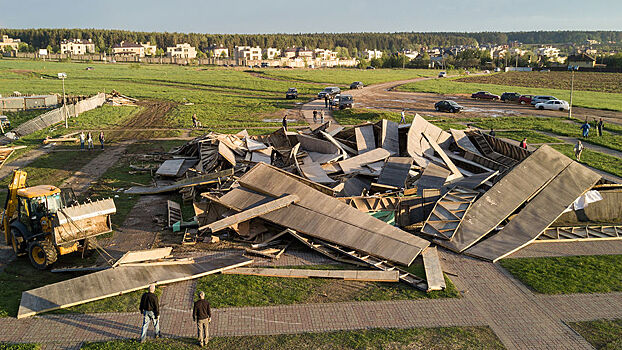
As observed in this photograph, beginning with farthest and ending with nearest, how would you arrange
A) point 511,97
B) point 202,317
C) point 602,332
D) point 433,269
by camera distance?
point 511,97, point 433,269, point 602,332, point 202,317

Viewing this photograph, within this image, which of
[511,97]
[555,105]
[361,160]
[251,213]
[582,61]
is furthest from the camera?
[582,61]

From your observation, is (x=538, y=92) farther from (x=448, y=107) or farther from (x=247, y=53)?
(x=247, y=53)

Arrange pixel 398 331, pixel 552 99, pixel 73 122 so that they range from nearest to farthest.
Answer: pixel 398 331, pixel 73 122, pixel 552 99

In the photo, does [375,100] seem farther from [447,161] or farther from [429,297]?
[429,297]

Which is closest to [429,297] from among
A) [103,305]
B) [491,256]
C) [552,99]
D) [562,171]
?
[491,256]

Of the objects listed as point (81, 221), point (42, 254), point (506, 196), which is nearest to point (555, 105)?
point (506, 196)

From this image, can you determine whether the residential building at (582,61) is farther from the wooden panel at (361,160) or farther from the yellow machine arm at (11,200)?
the yellow machine arm at (11,200)
